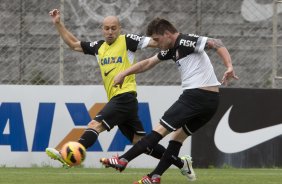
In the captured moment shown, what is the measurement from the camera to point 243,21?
49.3 feet

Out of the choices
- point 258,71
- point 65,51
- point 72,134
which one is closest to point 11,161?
point 72,134

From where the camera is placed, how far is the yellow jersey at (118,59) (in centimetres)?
1130

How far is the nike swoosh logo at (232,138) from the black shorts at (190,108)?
13.6ft

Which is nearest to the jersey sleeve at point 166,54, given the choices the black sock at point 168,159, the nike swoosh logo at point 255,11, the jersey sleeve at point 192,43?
the jersey sleeve at point 192,43

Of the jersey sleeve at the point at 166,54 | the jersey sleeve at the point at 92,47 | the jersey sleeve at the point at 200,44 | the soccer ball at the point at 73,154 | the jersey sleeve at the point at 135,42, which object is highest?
the jersey sleeve at the point at 200,44

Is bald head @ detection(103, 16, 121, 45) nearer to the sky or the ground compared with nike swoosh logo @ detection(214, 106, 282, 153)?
nearer to the sky

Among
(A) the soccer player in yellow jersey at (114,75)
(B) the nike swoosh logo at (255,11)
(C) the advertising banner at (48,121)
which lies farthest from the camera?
(B) the nike swoosh logo at (255,11)

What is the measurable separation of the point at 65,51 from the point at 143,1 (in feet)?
5.13

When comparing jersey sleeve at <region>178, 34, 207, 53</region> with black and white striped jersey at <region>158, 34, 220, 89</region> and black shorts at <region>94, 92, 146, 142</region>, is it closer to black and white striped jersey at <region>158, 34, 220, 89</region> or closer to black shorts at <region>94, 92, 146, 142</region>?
black and white striped jersey at <region>158, 34, 220, 89</region>

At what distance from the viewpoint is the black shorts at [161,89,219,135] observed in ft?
31.4

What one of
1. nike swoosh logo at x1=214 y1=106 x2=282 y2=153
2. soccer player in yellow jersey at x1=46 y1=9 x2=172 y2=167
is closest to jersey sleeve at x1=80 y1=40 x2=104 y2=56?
soccer player in yellow jersey at x1=46 y1=9 x2=172 y2=167

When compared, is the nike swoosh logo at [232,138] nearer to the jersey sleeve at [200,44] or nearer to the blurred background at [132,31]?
the blurred background at [132,31]

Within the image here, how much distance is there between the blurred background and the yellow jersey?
307 centimetres

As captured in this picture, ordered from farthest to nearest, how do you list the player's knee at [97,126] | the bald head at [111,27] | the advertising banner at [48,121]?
the advertising banner at [48,121]
the bald head at [111,27]
the player's knee at [97,126]
